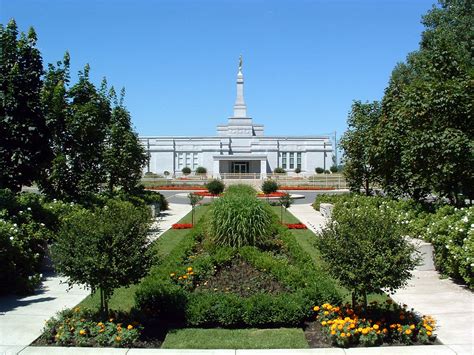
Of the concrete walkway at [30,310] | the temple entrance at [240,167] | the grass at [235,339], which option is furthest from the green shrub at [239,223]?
the temple entrance at [240,167]

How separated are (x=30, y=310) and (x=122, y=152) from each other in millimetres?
13495

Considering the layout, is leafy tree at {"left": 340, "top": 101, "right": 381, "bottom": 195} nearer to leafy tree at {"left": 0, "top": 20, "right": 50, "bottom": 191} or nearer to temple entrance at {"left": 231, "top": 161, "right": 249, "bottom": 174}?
leafy tree at {"left": 0, "top": 20, "right": 50, "bottom": 191}

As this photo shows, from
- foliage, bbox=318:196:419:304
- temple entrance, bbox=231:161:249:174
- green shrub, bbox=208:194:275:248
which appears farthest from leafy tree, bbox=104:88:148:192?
temple entrance, bbox=231:161:249:174

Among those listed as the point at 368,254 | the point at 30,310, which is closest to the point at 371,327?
the point at 368,254

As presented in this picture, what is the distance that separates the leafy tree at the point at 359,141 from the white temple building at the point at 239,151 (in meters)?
56.0

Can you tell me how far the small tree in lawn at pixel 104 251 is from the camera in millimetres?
6246

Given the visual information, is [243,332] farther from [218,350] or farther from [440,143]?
[440,143]

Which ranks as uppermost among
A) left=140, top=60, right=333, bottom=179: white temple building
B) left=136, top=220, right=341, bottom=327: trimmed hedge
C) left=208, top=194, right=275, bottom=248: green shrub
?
Result: left=140, top=60, right=333, bottom=179: white temple building

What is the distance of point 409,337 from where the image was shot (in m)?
6.23

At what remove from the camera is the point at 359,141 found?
20.3 metres

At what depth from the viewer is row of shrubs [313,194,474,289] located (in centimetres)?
877

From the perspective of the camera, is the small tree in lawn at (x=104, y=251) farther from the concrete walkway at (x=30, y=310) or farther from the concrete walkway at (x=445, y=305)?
the concrete walkway at (x=445, y=305)

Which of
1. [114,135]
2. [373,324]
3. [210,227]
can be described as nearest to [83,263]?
[373,324]

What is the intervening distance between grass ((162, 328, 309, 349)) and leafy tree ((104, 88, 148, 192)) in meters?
13.3
